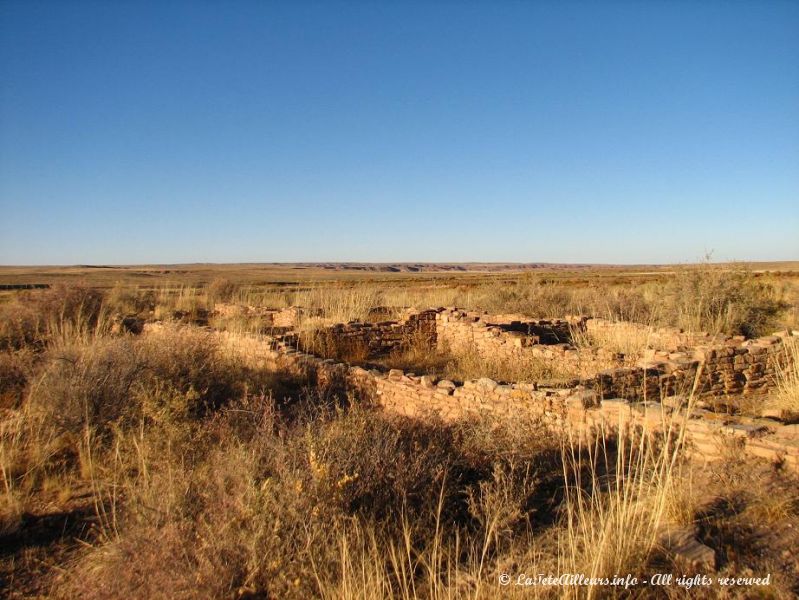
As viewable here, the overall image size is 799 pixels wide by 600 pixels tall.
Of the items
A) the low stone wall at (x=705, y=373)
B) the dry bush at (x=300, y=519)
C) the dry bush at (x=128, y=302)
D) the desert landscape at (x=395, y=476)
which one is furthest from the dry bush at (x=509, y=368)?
the dry bush at (x=128, y=302)

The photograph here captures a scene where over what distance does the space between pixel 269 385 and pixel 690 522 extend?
5558 millimetres

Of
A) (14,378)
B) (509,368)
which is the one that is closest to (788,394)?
(509,368)

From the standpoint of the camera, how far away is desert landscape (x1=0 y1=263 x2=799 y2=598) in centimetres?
267

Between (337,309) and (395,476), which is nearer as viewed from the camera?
(395,476)

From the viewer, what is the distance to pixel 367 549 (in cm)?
296

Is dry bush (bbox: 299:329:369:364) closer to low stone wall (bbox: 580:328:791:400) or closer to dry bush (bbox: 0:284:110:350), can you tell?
dry bush (bbox: 0:284:110:350)

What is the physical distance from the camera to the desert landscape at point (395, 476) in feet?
8.76

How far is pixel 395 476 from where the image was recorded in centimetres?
335

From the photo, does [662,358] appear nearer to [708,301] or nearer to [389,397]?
[389,397]

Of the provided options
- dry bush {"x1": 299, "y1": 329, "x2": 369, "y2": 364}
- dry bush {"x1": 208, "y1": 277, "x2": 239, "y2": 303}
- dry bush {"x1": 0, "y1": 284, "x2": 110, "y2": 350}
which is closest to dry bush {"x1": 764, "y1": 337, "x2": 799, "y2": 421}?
dry bush {"x1": 299, "y1": 329, "x2": 369, "y2": 364}

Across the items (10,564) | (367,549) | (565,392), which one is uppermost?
(565,392)

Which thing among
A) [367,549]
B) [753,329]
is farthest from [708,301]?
[367,549]

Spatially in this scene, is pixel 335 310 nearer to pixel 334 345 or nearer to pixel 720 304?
pixel 334 345

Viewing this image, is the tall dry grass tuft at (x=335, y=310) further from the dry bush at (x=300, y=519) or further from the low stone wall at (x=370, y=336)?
the dry bush at (x=300, y=519)
